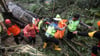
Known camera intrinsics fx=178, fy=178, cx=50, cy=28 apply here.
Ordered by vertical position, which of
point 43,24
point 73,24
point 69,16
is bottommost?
point 69,16

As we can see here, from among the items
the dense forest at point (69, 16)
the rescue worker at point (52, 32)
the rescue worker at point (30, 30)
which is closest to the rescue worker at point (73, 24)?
the dense forest at point (69, 16)

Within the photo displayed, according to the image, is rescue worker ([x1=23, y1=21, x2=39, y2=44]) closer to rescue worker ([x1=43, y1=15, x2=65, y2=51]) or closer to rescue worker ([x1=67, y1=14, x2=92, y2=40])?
rescue worker ([x1=43, y1=15, x2=65, y2=51])

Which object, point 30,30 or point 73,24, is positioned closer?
point 73,24

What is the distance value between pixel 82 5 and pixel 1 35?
20.9 ft

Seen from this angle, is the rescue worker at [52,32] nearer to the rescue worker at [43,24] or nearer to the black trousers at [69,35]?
the rescue worker at [43,24]

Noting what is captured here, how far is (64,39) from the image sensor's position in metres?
9.40

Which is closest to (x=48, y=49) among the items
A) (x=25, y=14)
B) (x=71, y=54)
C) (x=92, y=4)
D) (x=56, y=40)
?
(x=56, y=40)

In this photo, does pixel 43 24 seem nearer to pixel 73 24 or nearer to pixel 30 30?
pixel 30 30

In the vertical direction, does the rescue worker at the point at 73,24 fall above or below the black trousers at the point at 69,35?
above

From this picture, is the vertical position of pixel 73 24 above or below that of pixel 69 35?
above

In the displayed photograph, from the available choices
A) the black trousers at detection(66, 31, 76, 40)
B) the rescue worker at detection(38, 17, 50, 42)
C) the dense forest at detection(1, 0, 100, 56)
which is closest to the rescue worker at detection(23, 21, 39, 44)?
the rescue worker at detection(38, 17, 50, 42)

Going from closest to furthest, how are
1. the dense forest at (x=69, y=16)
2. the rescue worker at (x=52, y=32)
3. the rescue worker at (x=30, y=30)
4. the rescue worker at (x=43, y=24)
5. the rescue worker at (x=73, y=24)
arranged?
the dense forest at (x=69, y=16)
the rescue worker at (x=52, y=32)
the rescue worker at (x=73, y=24)
the rescue worker at (x=30, y=30)
the rescue worker at (x=43, y=24)

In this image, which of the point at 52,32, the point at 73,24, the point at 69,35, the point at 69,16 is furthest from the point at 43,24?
the point at 69,16

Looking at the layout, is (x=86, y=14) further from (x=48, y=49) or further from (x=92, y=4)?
(x=48, y=49)
